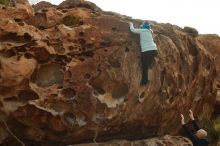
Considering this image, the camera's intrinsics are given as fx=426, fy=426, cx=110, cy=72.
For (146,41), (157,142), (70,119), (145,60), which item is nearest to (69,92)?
(70,119)

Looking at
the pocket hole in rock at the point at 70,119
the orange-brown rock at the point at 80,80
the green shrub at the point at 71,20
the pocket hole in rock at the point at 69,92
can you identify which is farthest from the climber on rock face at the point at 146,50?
the pocket hole in rock at the point at 70,119

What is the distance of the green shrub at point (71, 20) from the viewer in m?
12.0

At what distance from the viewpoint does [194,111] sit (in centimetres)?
1429

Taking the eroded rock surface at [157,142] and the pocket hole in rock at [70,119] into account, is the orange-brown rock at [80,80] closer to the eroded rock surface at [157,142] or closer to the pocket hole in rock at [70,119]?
the pocket hole in rock at [70,119]

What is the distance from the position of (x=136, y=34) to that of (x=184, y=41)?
2342 mm

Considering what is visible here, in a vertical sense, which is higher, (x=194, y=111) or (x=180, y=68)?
(x=180, y=68)

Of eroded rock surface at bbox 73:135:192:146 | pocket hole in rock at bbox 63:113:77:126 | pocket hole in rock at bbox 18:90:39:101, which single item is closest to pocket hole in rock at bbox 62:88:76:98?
pocket hole in rock at bbox 63:113:77:126

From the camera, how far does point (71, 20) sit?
1216 cm

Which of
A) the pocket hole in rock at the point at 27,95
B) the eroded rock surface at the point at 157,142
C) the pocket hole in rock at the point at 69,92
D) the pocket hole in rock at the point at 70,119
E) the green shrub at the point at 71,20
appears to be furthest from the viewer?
the green shrub at the point at 71,20

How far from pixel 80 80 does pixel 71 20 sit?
2.35m

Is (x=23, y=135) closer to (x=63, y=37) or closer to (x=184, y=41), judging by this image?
(x=63, y=37)

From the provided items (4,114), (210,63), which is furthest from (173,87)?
(4,114)

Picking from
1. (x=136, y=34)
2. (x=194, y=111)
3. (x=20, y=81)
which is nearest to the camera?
(x=20, y=81)

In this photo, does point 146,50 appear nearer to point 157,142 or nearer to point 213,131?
point 157,142
